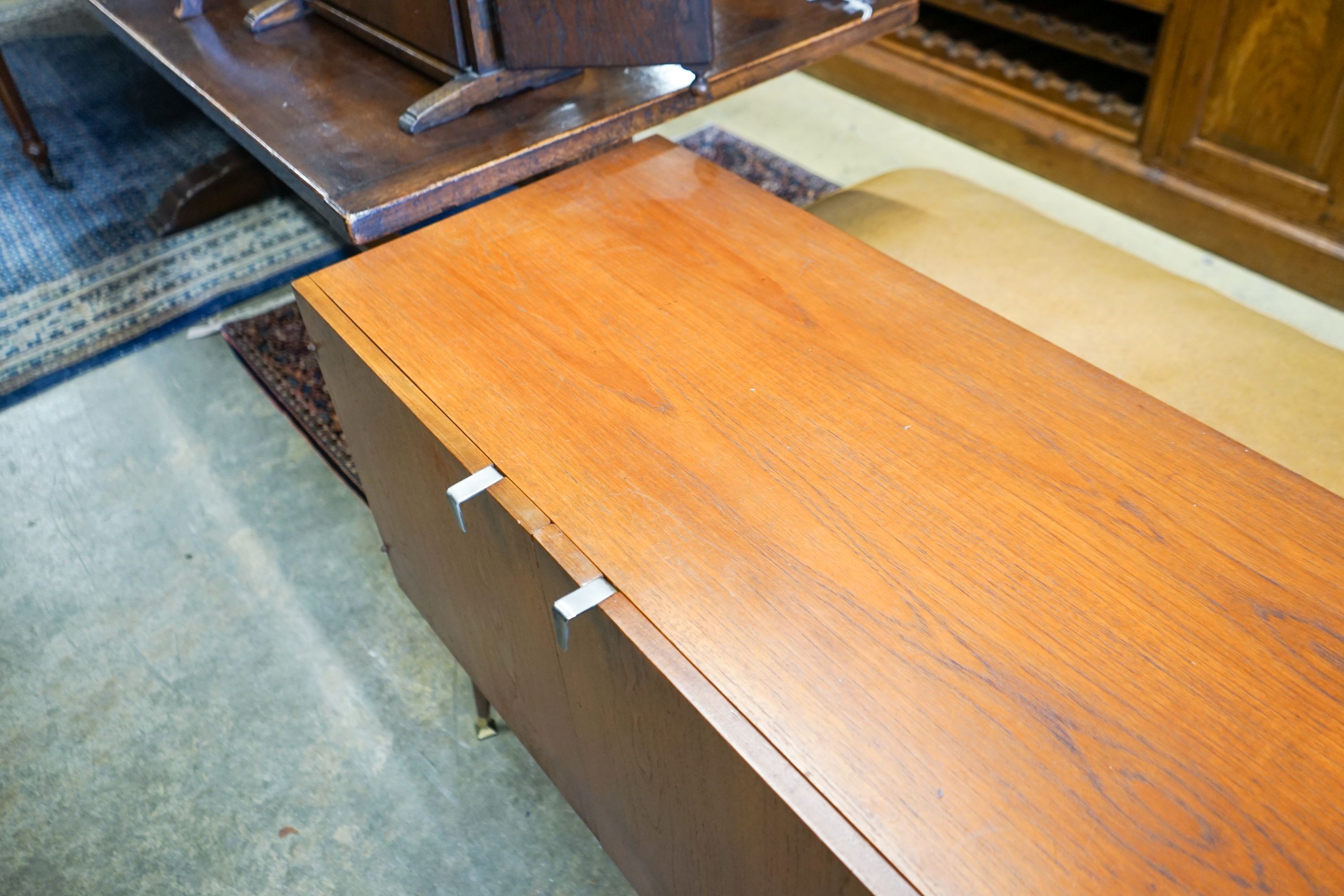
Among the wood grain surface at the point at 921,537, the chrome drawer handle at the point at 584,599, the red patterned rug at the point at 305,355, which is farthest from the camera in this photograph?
the red patterned rug at the point at 305,355

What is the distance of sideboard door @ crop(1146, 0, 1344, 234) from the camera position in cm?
185

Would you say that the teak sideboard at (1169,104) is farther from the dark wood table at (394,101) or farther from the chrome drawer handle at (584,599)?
the chrome drawer handle at (584,599)

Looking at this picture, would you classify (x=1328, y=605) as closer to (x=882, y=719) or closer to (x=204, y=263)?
(x=882, y=719)

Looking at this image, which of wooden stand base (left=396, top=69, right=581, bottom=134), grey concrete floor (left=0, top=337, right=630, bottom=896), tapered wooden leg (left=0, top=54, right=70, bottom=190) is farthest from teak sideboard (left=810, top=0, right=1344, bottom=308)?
tapered wooden leg (left=0, top=54, right=70, bottom=190)

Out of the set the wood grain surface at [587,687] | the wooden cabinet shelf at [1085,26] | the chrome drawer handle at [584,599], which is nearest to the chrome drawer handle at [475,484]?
the wood grain surface at [587,687]

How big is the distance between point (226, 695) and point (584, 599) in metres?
0.93

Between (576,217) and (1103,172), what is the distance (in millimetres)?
1594

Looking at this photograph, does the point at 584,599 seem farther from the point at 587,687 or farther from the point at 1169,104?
the point at 1169,104

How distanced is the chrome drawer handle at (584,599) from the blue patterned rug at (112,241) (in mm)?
1663

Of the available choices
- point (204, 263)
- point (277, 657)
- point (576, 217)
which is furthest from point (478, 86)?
point (204, 263)

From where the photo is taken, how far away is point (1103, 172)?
90.4 inches

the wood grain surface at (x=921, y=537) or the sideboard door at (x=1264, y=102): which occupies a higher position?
the wood grain surface at (x=921, y=537)

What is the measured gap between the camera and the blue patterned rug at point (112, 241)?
209 centimetres

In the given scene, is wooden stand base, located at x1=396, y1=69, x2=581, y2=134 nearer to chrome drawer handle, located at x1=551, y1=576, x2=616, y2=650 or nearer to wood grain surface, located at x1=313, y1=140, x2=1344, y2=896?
wood grain surface, located at x1=313, y1=140, x2=1344, y2=896
